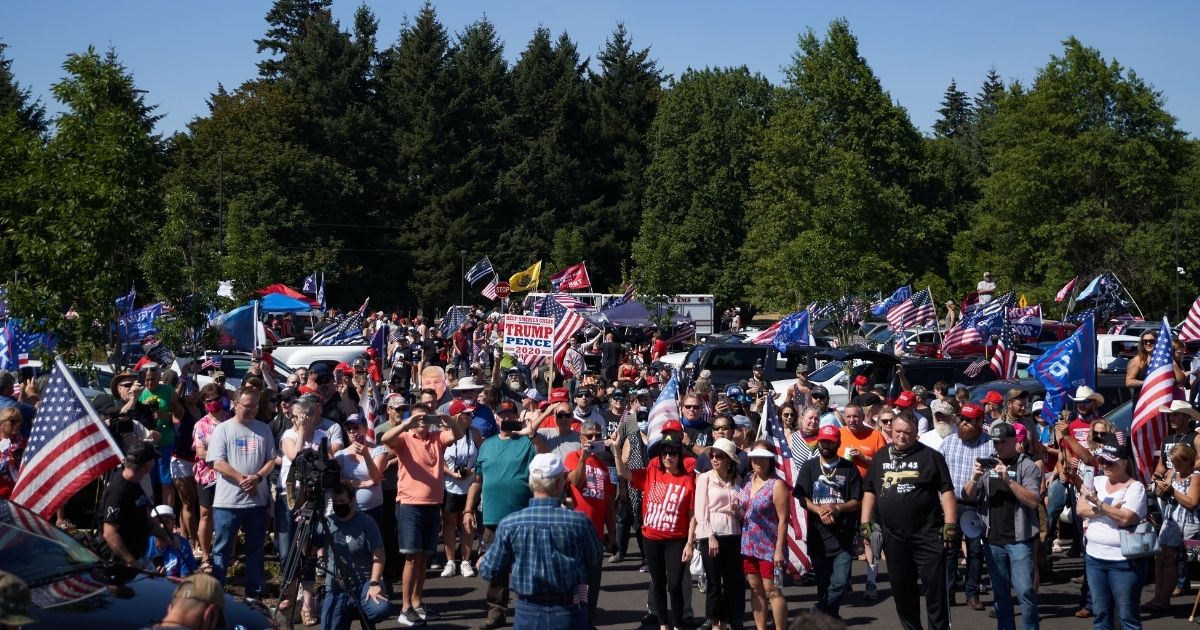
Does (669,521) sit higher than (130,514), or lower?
lower

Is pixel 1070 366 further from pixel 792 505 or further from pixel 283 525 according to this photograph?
pixel 283 525

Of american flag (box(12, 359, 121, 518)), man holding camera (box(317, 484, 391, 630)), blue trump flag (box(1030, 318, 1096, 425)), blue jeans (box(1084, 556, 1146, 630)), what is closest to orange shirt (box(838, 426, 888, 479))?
blue jeans (box(1084, 556, 1146, 630))

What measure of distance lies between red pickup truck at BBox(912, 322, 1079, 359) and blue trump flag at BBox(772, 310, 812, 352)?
3.15m

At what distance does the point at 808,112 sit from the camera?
51.9 meters

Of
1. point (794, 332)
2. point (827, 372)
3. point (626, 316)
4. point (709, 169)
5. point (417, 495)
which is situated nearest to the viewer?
point (417, 495)

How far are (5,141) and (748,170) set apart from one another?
46000 mm

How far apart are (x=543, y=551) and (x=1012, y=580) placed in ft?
13.4

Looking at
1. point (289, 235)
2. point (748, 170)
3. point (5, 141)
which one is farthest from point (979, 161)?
point (5, 141)

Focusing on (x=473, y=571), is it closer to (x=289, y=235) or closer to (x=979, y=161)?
(x=289, y=235)

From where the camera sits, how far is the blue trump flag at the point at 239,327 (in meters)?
25.9

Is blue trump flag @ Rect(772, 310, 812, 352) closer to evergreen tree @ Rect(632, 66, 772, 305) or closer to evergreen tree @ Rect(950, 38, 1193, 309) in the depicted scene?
evergreen tree @ Rect(950, 38, 1193, 309)

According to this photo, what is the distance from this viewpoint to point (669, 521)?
934cm

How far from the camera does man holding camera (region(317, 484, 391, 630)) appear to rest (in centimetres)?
837

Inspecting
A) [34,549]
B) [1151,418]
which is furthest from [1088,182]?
[34,549]
